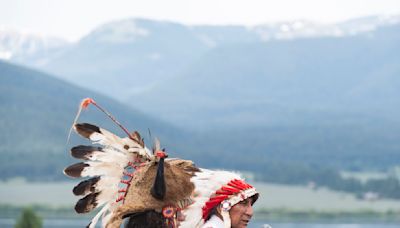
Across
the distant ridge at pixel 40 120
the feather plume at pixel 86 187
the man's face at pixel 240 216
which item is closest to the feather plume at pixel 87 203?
the feather plume at pixel 86 187

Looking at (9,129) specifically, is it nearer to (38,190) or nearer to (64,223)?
(38,190)

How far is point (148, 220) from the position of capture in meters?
A: 5.19

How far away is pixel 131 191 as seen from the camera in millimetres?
5336

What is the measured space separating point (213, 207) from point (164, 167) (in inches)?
12.4

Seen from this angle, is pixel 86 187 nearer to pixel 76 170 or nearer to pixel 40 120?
pixel 76 170

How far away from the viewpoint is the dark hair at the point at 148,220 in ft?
17.0

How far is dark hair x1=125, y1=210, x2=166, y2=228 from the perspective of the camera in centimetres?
519

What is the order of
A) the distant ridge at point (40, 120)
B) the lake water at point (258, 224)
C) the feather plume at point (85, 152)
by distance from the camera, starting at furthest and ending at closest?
the distant ridge at point (40, 120), the lake water at point (258, 224), the feather plume at point (85, 152)

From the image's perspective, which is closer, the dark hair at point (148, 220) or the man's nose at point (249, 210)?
the dark hair at point (148, 220)

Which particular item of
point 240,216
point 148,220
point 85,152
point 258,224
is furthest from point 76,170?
point 258,224

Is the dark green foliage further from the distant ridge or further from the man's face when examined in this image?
the distant ridge

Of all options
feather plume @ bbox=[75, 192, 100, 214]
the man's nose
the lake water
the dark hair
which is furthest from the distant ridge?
the dark hair

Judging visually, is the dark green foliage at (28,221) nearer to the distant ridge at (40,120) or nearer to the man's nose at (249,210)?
the man's nose at (249,210)

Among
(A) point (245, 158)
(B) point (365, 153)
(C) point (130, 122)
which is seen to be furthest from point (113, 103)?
(B) point (365, 153)
